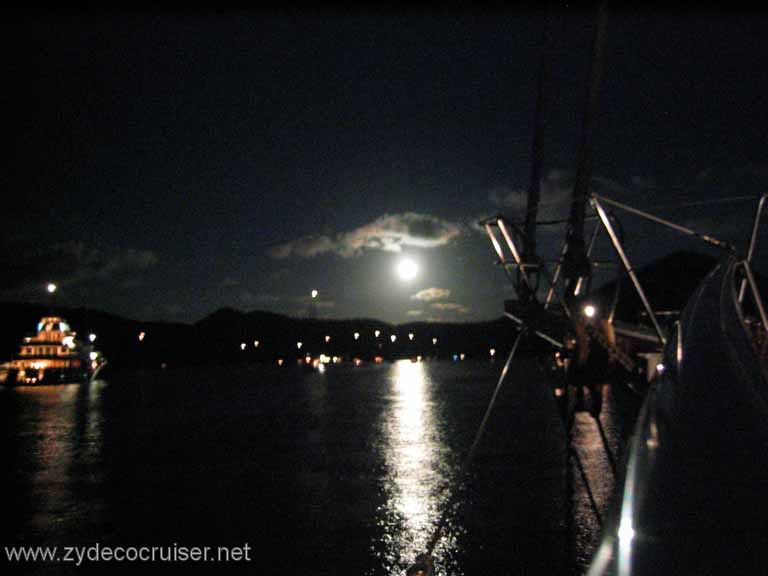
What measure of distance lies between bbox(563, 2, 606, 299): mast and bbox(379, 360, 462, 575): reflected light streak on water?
649 cm

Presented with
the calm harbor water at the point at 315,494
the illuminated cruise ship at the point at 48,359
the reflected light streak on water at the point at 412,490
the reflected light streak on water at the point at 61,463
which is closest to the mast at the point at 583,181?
the calm harbor water at the point at 315,494

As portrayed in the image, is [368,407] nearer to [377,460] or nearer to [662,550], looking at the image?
[377,460]

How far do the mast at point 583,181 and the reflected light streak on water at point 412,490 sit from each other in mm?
6485

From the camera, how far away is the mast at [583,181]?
640 inches

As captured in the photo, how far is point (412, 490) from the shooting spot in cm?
1792

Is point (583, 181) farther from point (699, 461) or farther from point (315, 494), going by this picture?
point (699, 461)

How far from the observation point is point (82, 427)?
4203 centimetres

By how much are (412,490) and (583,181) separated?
8.93 metres

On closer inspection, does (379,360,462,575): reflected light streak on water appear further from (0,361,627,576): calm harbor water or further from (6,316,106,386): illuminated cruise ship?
(6,316,106,386): illuminated cruise ship

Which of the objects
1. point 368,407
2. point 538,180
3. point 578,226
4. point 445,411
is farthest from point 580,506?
point 368,407

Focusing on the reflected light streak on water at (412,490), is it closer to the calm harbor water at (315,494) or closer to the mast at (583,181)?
the calm harbor water at (315,494)

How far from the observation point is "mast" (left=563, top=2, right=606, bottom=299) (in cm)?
1627

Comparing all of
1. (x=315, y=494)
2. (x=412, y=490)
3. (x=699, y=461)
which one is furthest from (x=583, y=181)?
(x=699, y=461)

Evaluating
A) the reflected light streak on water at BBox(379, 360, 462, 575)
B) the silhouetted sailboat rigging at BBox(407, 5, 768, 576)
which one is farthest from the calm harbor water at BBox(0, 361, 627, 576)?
the silhouetted sailboat rigging at BBox(407, 5, 768, 576)
